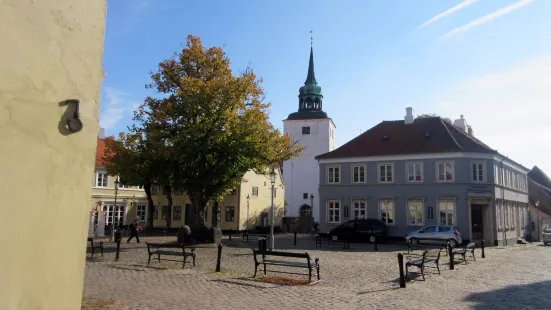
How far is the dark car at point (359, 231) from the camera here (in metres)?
31.5

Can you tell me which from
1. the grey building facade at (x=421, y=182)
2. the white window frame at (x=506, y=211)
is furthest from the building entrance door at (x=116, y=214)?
the white window frame at (x=506, y=211)

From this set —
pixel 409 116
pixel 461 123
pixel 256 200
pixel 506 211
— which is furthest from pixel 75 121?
pixel 256 200

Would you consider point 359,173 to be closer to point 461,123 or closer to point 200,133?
point 461,123

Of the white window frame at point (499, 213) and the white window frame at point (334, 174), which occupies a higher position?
the white window frame at point (334, 174)

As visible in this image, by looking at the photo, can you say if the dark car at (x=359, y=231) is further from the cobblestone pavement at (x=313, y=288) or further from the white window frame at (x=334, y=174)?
the cobblestone pavement at (x=313, y=288)

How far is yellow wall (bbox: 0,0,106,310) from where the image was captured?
341cm

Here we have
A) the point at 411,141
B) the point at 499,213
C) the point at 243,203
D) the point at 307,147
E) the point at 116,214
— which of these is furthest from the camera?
the point at 307,147

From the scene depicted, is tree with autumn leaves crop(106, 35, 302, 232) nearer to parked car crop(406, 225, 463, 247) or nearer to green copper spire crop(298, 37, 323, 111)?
parked car crop(406, 225, 463, 247)

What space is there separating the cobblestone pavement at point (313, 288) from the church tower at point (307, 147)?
41.7 meters

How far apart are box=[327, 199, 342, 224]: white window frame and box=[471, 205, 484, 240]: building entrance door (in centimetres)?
1049

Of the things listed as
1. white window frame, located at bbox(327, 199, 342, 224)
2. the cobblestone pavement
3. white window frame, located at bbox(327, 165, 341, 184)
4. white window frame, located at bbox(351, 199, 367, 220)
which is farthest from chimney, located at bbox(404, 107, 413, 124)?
the cobblestone pavement

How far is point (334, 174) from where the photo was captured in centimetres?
3697

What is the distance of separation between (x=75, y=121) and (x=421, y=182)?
1274 inches

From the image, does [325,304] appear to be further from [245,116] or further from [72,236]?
[245,116]
